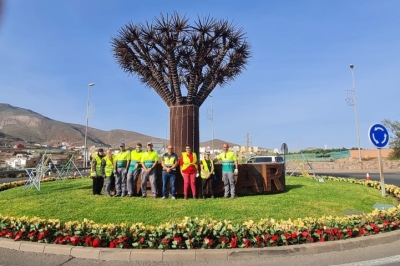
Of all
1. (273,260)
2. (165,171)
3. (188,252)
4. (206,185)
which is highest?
(165,171)

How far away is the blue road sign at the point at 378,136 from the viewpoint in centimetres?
1042

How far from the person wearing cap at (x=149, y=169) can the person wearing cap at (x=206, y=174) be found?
4.79ft

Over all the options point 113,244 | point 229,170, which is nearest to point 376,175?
point 229,170

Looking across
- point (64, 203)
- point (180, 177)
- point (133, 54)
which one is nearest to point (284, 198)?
point (180, 177)

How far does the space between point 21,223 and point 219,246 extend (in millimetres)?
3888

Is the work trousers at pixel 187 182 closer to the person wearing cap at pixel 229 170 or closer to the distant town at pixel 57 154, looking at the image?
the person wearing cap at pixel 229 170

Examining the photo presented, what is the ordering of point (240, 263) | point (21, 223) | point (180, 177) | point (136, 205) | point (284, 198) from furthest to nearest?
1. point (180, 177)
2. point (284, 198)
3. point (136, 205)
4. point (21, 223)
5. point (240, 263)

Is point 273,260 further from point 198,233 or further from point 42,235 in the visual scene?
point 42,235

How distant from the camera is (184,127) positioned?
1277 centimetres

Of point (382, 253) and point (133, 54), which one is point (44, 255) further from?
point (133, 54)

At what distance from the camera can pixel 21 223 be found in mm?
6383

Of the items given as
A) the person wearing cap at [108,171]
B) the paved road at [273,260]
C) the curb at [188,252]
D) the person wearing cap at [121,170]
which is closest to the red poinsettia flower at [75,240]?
the curb at [188,252]

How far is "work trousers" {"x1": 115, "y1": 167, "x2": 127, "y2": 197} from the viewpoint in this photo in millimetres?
10451

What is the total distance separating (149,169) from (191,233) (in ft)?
15.3
